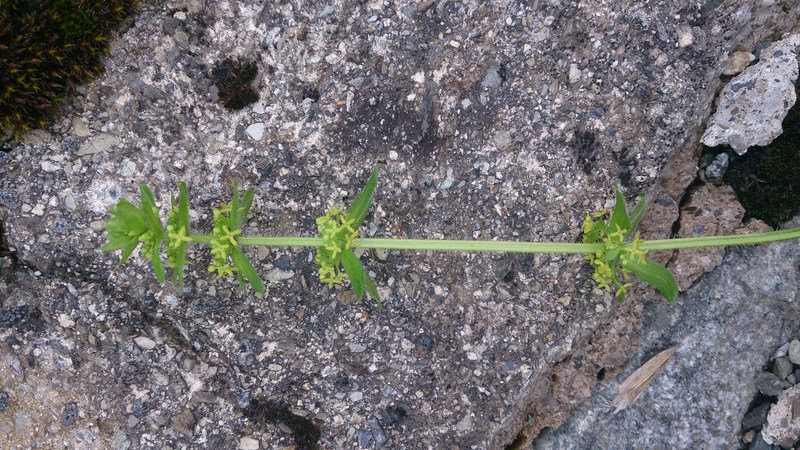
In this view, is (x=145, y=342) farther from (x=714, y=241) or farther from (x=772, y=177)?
(x=772, y=177)

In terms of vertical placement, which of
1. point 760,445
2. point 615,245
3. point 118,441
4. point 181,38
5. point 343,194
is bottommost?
point 760,445

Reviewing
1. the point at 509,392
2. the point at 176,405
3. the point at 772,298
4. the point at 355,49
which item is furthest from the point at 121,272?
the point at 772,298

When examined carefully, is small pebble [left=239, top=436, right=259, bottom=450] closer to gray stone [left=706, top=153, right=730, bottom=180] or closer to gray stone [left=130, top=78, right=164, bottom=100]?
gray stone [left=130, top=78, right=164, bottom=100]

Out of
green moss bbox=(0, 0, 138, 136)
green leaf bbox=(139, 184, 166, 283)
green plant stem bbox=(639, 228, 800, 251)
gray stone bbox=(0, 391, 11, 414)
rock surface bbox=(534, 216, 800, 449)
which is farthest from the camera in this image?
rock surface bbox=(534, 216, 800, 449)

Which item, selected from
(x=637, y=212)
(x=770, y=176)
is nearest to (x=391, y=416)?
(x=637, y=212)

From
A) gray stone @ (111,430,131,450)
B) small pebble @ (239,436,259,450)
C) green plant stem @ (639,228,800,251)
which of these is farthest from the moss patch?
gray stone @ (111,430,131,450)

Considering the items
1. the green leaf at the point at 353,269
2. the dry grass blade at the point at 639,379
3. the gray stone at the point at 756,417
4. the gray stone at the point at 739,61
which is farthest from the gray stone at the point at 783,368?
the green leaf at the point at 353,269

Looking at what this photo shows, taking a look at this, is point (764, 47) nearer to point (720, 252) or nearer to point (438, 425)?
point (720, 252)
